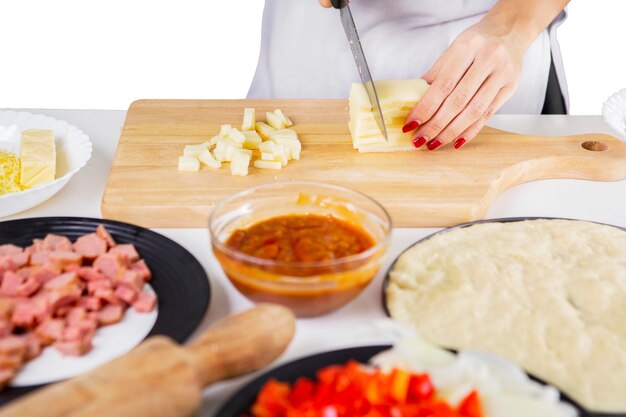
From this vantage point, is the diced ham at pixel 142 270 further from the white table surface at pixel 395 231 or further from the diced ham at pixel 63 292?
the white table surface at pixel 395 231

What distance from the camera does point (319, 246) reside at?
1678 mm

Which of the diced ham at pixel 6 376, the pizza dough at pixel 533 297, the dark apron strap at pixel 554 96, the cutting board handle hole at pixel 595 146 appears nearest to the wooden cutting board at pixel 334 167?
the cutting board handle hole at pixel 595 146

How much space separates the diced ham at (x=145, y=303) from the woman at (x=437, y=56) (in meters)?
1.01

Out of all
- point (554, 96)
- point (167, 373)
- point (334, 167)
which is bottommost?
point (554, 96)

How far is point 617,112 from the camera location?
242 centimetres

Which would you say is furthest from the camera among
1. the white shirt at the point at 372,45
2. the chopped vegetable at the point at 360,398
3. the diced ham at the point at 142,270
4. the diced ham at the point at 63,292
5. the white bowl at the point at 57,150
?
the white shirt at the point at 372,45

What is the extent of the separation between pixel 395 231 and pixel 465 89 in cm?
55

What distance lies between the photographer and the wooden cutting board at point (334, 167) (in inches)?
82.0

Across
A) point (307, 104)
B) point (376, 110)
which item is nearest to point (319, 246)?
point (376, 110)

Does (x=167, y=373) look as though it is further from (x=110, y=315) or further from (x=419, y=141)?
(x=419, y=141)

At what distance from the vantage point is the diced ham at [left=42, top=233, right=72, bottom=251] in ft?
5.87

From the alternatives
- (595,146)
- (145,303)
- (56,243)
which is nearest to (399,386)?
(145,303)

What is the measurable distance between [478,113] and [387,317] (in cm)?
96

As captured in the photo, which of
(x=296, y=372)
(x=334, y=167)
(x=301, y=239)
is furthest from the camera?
(x=334, y=167)
